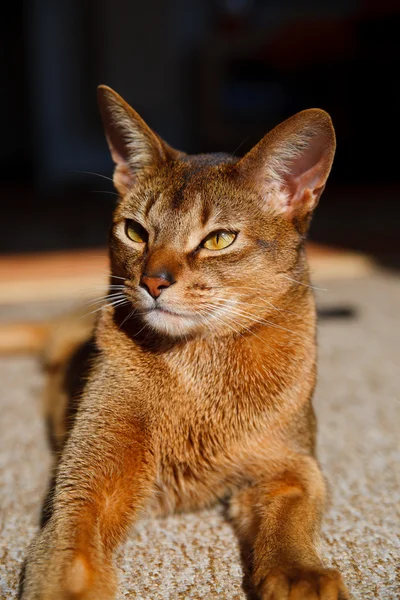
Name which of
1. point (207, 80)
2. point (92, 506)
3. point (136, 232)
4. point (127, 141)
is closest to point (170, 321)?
point (136, 232)

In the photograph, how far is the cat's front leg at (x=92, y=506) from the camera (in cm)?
111

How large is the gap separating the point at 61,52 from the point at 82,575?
6.94 metres

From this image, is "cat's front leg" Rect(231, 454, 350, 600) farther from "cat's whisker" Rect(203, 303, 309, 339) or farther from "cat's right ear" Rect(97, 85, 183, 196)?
"cat's right ear" Rect(97, 85, 183, 196)

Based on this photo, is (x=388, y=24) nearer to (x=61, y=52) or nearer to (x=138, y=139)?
(x=61, y=52)

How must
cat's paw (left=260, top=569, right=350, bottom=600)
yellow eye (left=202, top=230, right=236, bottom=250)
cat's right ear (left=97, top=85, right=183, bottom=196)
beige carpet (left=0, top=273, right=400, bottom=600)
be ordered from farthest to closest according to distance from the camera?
cat's right ear (left=97, top=85, right=183, bottom=196)
yellow eye (left=202, top=230, right=236, bottom=250)
beige carpet (left=0, top=273, right=400, bottom=600)
cat's paw (left=260, top=569, right=350, bottom=600)

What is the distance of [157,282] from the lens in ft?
4.26

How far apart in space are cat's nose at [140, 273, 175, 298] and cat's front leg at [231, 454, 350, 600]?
1.44ft

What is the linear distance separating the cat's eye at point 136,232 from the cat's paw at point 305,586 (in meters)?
0.74

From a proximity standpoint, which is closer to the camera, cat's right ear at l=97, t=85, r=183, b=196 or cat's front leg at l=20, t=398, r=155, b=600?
cat's front leg at l=20, t=398, r=155, b=600

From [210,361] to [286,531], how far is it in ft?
1.23

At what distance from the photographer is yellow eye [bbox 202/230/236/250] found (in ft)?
4.61

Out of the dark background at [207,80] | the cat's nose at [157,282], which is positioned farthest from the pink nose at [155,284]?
the dark background at [207,80]

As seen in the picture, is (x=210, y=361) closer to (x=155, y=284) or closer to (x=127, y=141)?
(x=155, y=284)

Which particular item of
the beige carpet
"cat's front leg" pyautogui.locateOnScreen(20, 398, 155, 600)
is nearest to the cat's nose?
"cat's front leg" pyautogui.locateOnScreen(20, 398, 155, 600)
